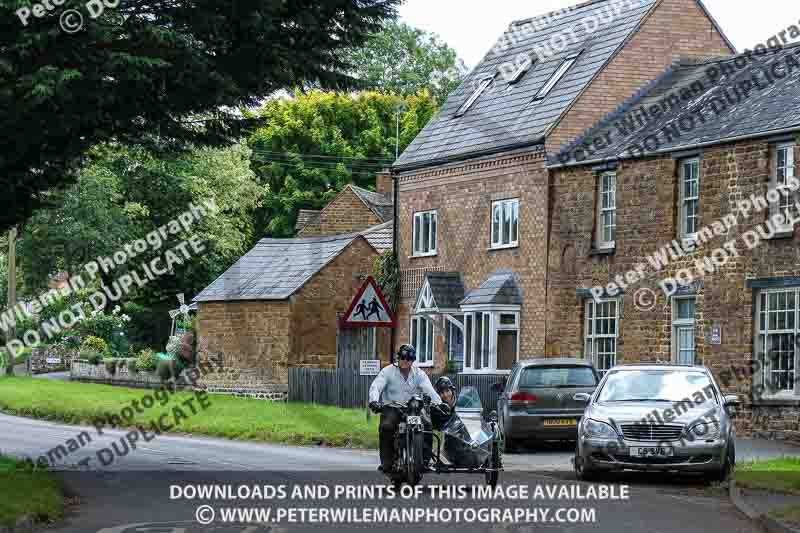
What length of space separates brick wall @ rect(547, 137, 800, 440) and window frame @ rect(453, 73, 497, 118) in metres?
7.96

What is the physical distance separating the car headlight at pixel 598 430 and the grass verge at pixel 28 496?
686cm

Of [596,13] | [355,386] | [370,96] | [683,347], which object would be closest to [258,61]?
[683,347]

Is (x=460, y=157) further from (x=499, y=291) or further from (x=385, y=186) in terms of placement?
(x=385, y=186)

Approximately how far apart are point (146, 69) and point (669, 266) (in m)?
20.1

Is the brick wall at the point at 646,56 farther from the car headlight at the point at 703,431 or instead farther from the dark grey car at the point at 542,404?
the car headlight at the point at 703,431

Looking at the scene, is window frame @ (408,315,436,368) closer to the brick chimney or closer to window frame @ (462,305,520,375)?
window frame @ (462,305,520,375)

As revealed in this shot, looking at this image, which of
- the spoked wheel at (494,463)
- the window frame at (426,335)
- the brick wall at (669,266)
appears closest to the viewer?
the spoked wheel at (494,463)

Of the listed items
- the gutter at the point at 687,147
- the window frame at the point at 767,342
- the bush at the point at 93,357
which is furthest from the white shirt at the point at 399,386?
the bush at the point at 93,357

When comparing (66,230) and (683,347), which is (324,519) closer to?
(683,347)

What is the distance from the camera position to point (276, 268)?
5294cm

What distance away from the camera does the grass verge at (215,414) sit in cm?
3038

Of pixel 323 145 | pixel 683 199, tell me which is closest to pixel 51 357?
pixel 323 145

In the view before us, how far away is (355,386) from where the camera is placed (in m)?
42.6

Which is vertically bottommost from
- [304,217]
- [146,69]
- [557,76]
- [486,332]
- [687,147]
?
[486,332]
